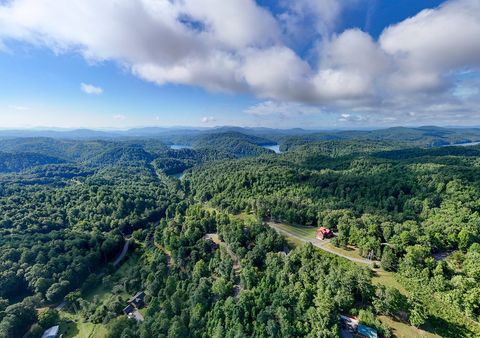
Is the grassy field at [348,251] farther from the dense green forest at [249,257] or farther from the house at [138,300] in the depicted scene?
the house at [138,300]

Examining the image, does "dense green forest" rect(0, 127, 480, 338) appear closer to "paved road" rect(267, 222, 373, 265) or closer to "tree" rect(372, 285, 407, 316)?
"tree" rect(372, 285, 407, 316)

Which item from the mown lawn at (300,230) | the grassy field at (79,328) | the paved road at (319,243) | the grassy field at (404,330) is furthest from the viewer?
the mown lawn at (300,230)

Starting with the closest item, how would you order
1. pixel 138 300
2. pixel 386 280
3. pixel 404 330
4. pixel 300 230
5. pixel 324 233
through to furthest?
pixel 404 330 < pixel 386 280 < pixel 138 300 < pixel 324 233 < pixel 300 230

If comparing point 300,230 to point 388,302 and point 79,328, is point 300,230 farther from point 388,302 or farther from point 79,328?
point 79,328

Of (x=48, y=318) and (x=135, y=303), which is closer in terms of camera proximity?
(x=48, y=318)

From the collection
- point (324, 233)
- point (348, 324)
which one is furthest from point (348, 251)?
point (348, 324)

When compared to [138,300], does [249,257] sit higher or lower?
higher

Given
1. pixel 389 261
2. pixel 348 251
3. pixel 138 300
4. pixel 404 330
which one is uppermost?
pixel 389 261

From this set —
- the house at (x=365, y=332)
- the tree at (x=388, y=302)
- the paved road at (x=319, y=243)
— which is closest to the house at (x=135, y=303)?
the paved road at (x=319, y=243)
